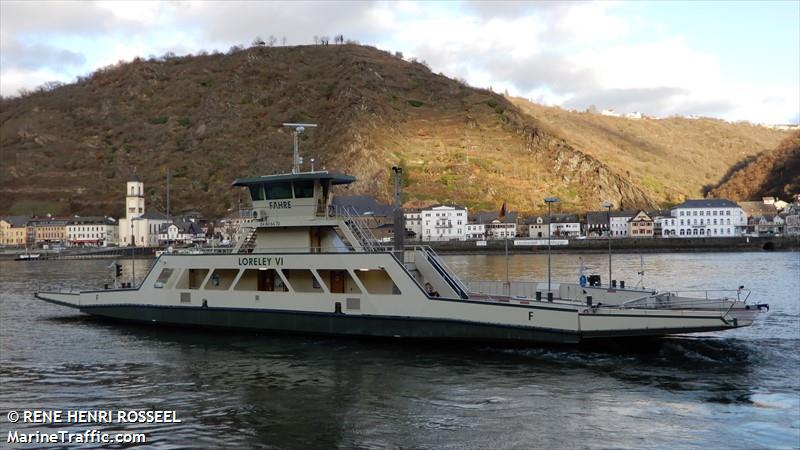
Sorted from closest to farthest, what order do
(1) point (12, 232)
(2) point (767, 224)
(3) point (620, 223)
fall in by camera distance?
(3) point (620, 223) → (2) point (767, 224) → (1) point (12, 232)

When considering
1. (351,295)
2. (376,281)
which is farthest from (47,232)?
(376,281)

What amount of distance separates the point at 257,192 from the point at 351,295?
20.5 feet

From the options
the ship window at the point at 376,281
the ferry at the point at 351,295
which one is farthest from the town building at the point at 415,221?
the ship window at the point at 376,281

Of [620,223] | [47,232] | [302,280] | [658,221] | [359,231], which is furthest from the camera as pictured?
[47,232]

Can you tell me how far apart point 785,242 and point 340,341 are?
106279 millimetres

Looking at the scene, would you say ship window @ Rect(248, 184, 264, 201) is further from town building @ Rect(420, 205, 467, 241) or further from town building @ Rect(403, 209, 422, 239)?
town building @ Rect(403, 209, 422, 239)

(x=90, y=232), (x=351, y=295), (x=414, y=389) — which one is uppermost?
(x=90, y=232)

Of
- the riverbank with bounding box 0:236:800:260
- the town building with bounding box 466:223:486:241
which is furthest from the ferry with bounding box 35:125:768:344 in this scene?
the town building with bounding box 466:223:486:241

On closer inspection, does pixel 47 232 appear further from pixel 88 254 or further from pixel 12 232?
pixel 88 254

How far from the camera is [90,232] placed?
14338 centimetres

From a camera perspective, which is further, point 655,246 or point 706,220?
point 706,220

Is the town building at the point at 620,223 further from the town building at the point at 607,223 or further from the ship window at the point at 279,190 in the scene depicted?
the ship window at the point at 279,190

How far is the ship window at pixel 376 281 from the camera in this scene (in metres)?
24.0

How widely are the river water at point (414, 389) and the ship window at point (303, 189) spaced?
5.72 meters
